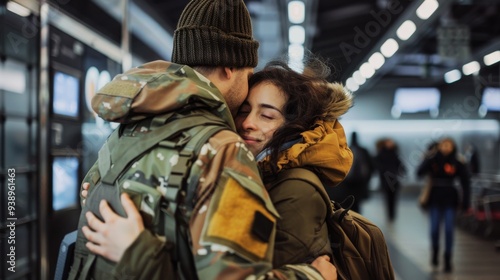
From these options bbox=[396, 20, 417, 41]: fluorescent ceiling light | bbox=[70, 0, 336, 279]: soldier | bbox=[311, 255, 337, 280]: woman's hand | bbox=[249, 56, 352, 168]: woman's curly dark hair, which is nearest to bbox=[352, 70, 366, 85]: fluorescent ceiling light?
bbox=[396, 20, 417, 41]: fluorescent ceiling light

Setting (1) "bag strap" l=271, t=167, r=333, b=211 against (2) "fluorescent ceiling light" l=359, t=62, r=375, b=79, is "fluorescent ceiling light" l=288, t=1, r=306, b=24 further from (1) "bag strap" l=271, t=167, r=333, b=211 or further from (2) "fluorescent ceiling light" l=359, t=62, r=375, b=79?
(1) "bag strap" l=271, t=167, r=333, b=211

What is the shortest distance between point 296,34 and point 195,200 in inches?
274

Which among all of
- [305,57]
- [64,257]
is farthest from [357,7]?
[64,257]

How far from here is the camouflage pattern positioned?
1.20 metres

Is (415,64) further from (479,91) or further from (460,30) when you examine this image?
(460,30)

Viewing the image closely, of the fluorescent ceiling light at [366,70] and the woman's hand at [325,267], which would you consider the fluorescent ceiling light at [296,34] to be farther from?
the woman's hand at [325,267]

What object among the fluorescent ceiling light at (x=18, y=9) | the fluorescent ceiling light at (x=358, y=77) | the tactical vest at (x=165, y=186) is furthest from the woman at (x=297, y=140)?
the fluorescent ceiling light at (x=358, y=77)

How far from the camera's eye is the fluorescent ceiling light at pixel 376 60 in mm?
9184

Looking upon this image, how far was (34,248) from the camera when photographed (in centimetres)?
350

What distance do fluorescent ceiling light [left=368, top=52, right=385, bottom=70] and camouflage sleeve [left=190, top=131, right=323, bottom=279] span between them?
8173 millimetres

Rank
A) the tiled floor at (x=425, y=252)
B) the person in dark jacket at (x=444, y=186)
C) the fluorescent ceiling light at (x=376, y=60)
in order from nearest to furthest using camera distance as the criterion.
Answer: the tiled floor at (x=425, y=252), the person in dark jacket at (x=444, y=186), the fluorescent ceiling light at (x=376, y=60)

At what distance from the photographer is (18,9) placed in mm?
3176

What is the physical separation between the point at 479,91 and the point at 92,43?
15.7m

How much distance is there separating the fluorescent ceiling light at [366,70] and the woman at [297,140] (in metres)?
9.13
